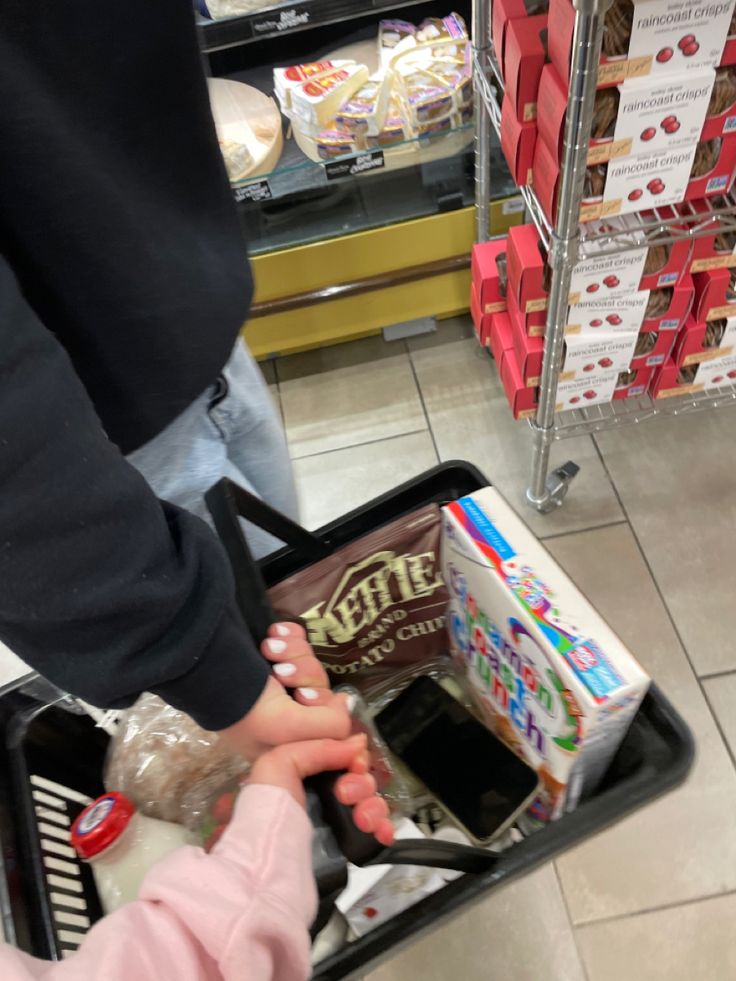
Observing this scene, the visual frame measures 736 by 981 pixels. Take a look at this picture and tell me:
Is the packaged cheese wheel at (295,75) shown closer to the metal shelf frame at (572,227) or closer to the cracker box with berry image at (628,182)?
the metal shelf frame at (572,227)

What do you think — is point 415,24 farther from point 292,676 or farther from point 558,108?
point 292,676

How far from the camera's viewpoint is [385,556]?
0.72 metres

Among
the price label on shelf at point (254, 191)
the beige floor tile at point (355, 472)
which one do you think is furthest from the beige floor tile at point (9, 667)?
the price label on shelf at point (254, 191)

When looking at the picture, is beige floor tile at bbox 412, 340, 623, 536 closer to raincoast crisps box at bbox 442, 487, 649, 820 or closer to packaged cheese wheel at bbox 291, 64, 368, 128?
packaged cheese wheel at bbox 291, 64, 368, 128

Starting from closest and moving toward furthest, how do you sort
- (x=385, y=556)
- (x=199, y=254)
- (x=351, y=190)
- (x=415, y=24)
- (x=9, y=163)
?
(x=9, y=163) → (x=199, y=254) → (x=385, y=556) → (x=415, y=24) → (x=351, y=190)

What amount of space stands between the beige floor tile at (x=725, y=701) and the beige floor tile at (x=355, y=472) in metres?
0.68

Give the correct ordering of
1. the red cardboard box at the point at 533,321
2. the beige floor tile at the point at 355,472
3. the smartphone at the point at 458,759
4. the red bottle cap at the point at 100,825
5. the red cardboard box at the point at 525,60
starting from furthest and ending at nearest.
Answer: the beige floor tile at the point at 355,472 < the red cardboard box at the point at 533,321 < the red cardboard box at the point at 525,60 < the smartphone at the point at 458,759 < the red bottle cap at the point at 100,825

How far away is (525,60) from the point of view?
0.93 meters

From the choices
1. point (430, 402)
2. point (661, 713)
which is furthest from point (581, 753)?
point (430, 402)

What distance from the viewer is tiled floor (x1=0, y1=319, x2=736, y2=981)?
105 centimetres

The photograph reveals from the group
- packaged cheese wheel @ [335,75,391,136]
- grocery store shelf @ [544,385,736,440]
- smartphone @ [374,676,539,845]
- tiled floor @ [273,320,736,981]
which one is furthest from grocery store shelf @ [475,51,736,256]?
smartphone @ [374,676,539,845]

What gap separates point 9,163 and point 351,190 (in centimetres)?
133

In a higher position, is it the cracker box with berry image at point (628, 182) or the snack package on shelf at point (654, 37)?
the snack package on shelf at point (654, 37)

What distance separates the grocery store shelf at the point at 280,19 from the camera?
48.0 inches
